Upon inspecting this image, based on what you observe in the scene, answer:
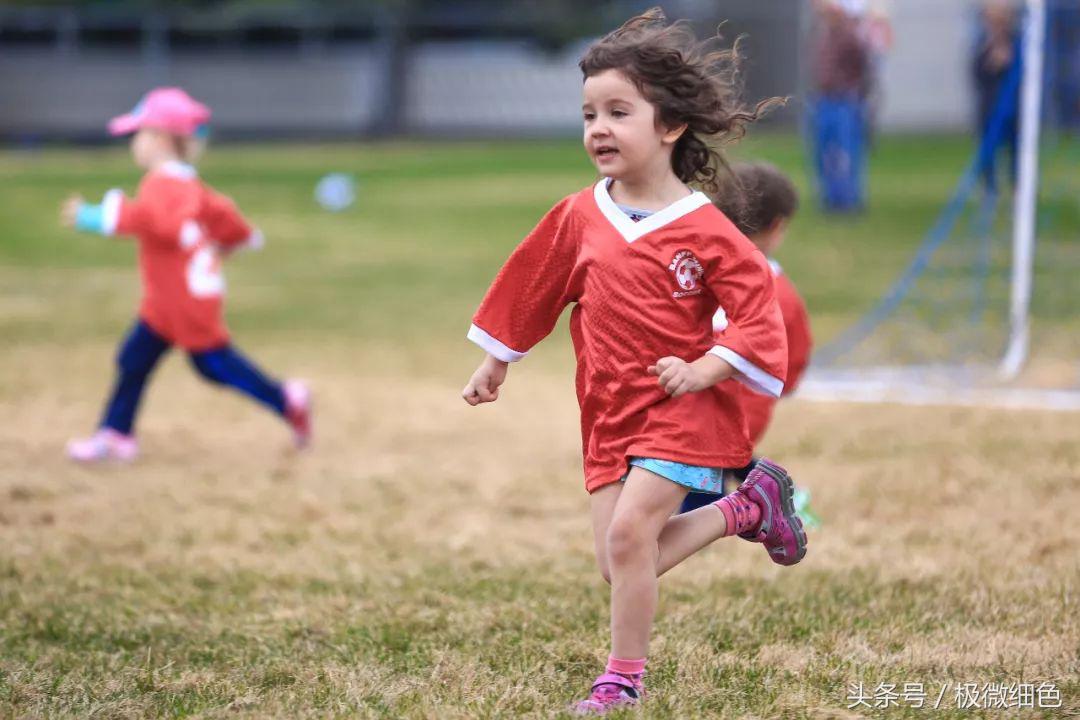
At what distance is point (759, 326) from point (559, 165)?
2151cm

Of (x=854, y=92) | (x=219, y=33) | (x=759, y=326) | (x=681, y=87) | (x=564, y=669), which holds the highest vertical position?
(x=219, y=33)

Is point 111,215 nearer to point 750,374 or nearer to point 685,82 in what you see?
point 685,82

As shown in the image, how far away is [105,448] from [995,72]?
830cm

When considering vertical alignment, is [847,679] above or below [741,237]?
below

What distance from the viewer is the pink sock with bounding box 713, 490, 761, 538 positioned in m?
3.53

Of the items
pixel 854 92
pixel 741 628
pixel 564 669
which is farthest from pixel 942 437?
pixel 854 92

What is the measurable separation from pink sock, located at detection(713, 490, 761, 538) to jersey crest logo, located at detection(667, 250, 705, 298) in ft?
1.79

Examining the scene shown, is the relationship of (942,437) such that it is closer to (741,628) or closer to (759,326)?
(741,628)

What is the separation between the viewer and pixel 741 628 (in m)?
3.94

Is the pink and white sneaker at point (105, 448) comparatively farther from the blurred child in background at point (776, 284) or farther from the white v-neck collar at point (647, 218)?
the white v-neck collar at point (647, 218)

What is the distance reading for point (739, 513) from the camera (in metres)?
3.54

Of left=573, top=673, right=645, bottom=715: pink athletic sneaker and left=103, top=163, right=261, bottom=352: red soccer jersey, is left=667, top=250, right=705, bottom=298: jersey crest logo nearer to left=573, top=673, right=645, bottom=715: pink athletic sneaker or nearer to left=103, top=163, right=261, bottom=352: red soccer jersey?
left=573, top=673, right=645, bottom=715: pink athletic sneaker

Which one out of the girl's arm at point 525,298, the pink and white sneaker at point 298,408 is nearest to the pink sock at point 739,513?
the girl's arm at point 525,298

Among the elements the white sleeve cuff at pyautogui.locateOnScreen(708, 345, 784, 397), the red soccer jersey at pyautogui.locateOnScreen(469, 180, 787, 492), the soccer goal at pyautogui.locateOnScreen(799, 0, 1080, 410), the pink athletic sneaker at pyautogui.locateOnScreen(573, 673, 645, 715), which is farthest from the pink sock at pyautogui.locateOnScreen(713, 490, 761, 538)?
the soccer goal at pyautogui.locateOnScreen(799, 0, 1080, 410)
